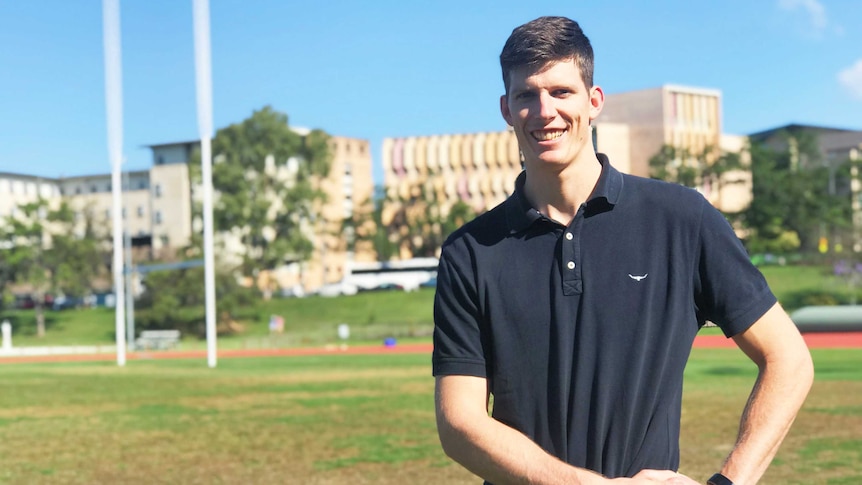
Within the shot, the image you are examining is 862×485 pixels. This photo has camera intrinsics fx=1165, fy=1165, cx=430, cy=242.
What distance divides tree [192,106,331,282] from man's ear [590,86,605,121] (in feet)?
282

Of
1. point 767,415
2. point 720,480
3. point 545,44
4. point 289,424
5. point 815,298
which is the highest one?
point 545,44

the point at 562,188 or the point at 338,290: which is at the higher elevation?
the point at 562,188

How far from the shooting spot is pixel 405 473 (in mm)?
13203

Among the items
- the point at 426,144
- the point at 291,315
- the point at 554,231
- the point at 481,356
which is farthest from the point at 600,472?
the point at 426,144

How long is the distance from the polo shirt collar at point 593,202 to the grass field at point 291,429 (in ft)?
31.9

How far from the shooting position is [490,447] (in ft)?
9.34

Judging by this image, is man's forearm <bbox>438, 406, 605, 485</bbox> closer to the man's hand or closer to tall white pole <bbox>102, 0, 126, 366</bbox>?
the man's hand

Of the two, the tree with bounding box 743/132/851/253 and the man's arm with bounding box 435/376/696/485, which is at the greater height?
the tree with bounding box 743/132/851/253

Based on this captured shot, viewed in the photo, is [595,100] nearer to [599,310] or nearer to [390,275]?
[599,310]

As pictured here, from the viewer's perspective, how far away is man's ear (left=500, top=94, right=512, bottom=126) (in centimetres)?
311

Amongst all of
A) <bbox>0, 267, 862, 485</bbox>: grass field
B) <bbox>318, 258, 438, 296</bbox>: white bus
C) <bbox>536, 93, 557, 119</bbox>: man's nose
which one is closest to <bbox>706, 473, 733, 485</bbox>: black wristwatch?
<bbox>536, 93, 557, 119</bbox>: man's nose

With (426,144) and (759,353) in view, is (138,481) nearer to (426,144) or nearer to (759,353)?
(759,353)

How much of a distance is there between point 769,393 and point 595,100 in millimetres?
880

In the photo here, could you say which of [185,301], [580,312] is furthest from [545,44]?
[185,301]
